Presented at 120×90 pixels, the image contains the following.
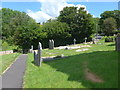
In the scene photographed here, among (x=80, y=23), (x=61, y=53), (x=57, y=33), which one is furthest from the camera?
(x=80, y=23)

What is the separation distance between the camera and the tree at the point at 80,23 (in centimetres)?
4953

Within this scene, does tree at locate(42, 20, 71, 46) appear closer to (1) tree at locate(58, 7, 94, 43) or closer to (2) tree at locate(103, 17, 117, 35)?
(1) tree at locate(58, 7, 94, 43)

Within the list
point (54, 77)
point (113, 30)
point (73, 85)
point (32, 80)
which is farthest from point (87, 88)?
point (113, 30)

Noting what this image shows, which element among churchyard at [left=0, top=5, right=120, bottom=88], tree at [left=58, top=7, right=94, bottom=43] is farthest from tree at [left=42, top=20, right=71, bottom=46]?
tree at [left=58, top=7, right=94, bottom=43]

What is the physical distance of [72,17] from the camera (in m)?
50.9

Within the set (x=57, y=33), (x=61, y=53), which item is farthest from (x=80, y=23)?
(x=61, y=53)

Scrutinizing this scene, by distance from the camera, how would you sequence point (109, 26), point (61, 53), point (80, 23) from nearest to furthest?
point (61, 53), point (80, 23), point (109, 26)

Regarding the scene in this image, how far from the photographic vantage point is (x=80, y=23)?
165 ft

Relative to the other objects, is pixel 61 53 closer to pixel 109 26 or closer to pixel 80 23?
pixel 80 23

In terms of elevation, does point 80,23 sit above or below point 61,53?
above

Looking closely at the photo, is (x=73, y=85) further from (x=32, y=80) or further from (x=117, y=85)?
(x=32, y=80)

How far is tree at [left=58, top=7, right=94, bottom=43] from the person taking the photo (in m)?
49.5

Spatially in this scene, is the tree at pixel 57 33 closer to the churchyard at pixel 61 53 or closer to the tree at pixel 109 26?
the churchyard at pixel 61 53

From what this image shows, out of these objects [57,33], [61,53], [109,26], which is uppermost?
[109,26]
